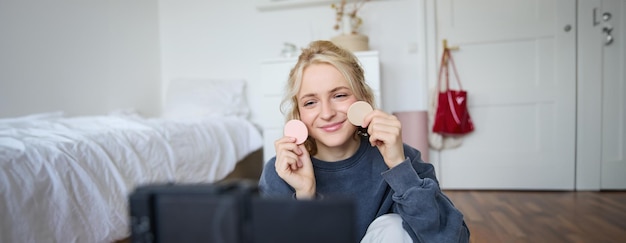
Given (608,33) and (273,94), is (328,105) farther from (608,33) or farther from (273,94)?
(608,33)

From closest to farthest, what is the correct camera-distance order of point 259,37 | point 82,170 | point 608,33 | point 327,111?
point 327,111
point 82,170
point 608,33
point 259,37

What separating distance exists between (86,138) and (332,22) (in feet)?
6.38

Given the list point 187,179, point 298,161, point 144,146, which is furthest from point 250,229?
point 187,179

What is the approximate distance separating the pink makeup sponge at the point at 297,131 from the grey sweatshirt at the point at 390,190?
117 millimetres

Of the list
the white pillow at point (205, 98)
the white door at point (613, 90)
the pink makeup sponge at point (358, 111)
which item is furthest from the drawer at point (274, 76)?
the white door at point (613, 90)

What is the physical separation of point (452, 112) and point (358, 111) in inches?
70.7

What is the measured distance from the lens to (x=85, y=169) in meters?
1.11

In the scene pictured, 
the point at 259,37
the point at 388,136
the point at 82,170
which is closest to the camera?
the point at 388,136

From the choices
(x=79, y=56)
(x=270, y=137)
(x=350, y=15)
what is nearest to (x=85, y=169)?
(x=270, y=137)

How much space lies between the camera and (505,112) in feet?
7.84

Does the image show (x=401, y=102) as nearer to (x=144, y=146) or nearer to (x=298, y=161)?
(x=144, y=146)

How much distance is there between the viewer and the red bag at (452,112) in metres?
2.32

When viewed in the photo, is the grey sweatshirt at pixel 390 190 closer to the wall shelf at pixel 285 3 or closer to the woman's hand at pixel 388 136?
the woman's hand at pixel 388 136

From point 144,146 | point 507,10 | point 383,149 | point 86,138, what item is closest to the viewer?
point 383,149
